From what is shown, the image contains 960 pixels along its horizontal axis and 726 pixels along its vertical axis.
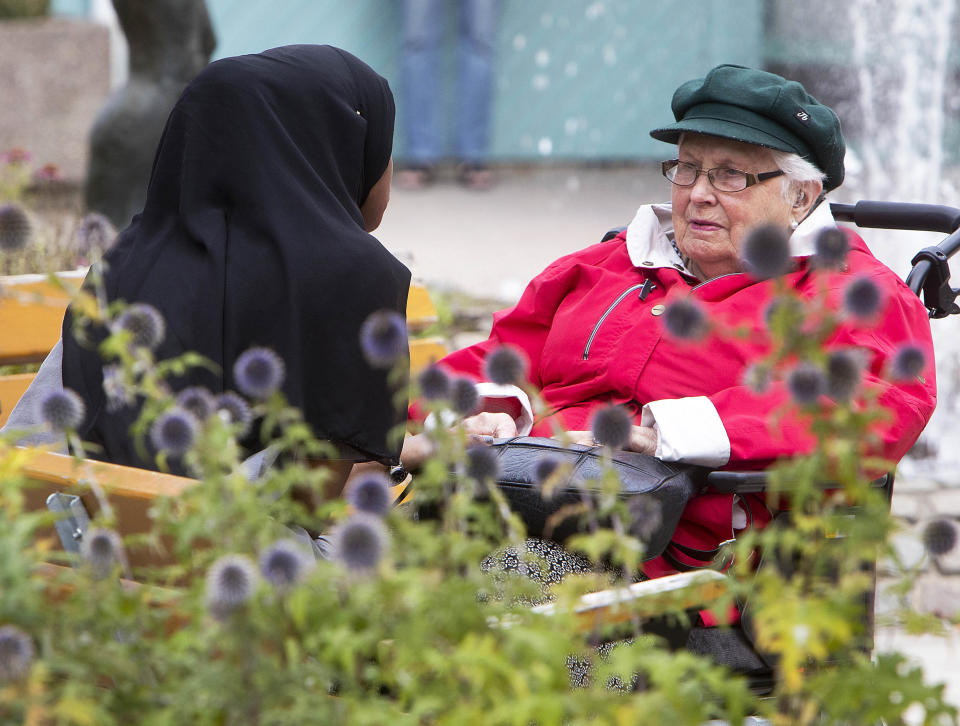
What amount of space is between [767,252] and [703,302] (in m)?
1.48

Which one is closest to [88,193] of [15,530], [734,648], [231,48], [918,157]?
[231,48]

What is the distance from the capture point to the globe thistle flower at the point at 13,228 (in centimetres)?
165

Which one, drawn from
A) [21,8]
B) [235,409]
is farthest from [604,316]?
[21,8]

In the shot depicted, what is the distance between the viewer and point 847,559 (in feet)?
4.22

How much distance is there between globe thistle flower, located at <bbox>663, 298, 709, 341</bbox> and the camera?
4.80 ft

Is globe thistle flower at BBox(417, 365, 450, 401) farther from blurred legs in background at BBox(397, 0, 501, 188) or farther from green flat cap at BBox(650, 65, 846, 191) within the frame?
blurred legs in background at BBox(397, 0, 501, 188)

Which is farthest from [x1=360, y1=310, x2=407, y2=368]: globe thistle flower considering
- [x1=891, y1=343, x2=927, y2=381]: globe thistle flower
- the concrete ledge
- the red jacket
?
the concrete ledge

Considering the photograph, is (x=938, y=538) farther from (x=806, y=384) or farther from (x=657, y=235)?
(x=657, y=235)

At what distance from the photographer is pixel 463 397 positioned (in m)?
1.63

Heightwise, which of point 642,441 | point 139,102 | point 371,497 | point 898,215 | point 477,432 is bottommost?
point 139,102

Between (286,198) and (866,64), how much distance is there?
25.8 ft

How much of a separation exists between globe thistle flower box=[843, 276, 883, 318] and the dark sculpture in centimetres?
527

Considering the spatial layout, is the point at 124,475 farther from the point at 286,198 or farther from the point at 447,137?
the point at 447,137

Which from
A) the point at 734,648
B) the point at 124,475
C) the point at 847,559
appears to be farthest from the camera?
the point at 734,648
